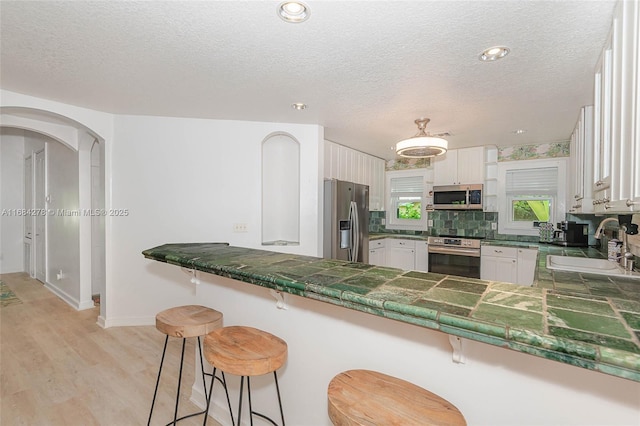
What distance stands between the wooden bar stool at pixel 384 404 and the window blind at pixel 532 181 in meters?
4.55

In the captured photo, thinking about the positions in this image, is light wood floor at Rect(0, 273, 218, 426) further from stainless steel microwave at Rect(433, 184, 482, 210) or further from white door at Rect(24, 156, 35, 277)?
stainless steel microwave at Rect(433, 184, 482, 210)

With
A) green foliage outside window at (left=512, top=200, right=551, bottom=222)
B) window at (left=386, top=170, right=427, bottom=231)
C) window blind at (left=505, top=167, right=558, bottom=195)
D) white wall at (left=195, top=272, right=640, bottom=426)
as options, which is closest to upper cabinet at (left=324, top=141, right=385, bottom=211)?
window at (left=386, top=170, right=427, bottom=231)

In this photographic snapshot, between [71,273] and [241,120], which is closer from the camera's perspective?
[241,120]

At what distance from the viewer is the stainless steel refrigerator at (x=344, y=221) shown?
3.79 m

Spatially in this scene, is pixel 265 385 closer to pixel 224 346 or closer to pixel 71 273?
pixel 224 346

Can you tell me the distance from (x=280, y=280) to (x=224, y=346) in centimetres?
42

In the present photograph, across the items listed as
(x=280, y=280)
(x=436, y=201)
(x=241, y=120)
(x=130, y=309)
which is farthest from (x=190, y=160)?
(x=436, y=201)

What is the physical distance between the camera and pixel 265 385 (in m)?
1.73

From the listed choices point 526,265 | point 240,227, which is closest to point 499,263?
point 526,265

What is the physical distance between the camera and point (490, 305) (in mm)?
974

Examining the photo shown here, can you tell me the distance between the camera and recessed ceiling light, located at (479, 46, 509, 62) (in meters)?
1.86

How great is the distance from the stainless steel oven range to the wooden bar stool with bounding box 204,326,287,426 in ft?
12.2

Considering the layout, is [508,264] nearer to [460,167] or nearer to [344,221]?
[460,167]

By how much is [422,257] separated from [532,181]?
1.98 m
